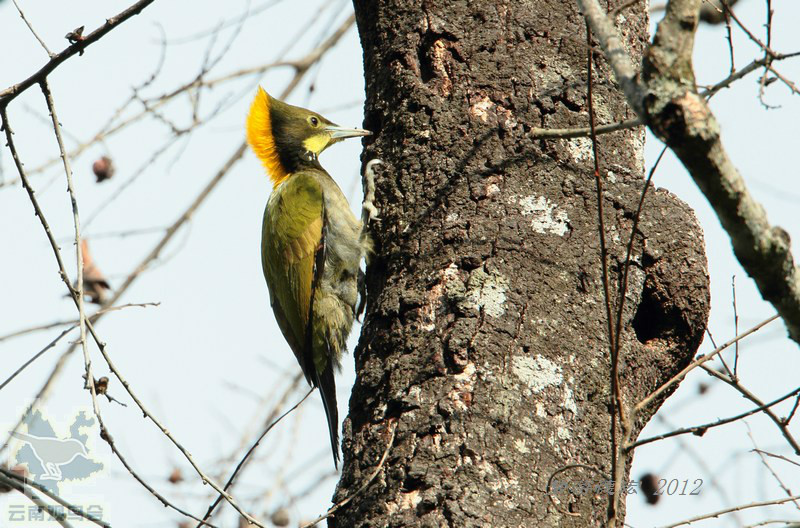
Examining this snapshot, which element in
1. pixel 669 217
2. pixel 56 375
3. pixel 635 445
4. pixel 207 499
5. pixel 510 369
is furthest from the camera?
pixel 207 499

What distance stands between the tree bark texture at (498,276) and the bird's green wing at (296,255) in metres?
1.42

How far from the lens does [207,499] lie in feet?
17.0

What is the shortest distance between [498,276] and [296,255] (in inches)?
85.2

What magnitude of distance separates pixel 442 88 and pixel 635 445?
1.39 m

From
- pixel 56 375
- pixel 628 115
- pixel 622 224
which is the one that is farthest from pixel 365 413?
pixel 56 375

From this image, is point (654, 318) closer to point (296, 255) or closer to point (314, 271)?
point (314, 271)

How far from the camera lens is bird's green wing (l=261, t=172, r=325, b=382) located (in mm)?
4379

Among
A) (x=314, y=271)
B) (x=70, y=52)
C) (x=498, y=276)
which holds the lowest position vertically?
(x=498, y=276)

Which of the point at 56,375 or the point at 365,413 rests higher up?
the point at 56,375

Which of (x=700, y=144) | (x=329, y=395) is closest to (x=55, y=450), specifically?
(x=329, y=395)

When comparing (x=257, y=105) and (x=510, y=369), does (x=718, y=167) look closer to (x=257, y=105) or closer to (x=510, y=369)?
(x=510, y=369)

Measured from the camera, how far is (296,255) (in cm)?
443

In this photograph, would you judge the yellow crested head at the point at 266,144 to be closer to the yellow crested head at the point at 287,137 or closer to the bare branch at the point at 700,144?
the yellow crested head at the point at 287,137

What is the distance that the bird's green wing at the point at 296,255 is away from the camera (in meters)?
4.38
